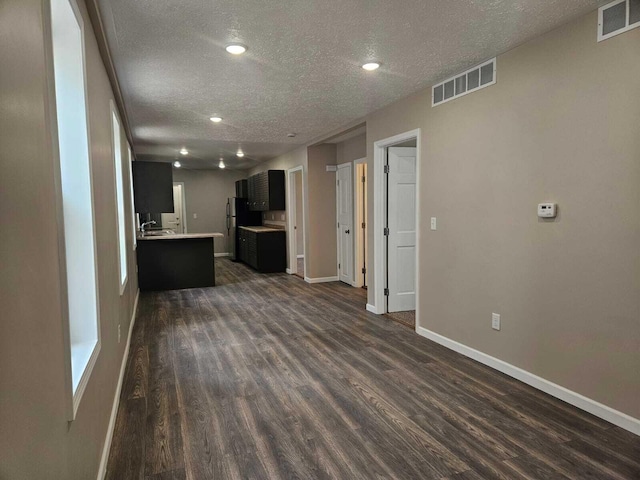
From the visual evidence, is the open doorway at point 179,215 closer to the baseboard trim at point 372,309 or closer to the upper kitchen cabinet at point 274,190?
the upper kitchen cabinet at point 274,190

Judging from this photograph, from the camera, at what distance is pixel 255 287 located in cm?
694

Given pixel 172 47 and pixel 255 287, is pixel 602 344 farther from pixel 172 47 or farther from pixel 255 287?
pixel 255 287

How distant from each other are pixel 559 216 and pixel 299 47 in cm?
211

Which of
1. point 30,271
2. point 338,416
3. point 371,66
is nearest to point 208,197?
point 371,66

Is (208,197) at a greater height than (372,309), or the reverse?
(208,197)

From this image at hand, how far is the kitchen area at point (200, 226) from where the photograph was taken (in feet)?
20.1

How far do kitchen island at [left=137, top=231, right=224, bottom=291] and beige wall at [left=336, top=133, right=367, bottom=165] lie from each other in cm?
240

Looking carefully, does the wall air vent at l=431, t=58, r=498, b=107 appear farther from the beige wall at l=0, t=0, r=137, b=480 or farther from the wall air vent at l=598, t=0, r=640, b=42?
the beige wall at l=0, t=0, r=137, b=480

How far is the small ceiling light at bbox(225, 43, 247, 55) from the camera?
2822 millimetres

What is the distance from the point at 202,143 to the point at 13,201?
252 inches

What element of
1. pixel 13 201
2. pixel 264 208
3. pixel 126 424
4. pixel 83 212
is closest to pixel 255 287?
pixel 264 208

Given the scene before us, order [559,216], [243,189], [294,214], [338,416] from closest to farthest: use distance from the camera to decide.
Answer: [338,416]
[559,216]
[294,214]
[243,189]

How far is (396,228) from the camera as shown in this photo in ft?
16.1

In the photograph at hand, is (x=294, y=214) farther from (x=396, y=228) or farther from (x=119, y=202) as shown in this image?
(x=119, y=202)
